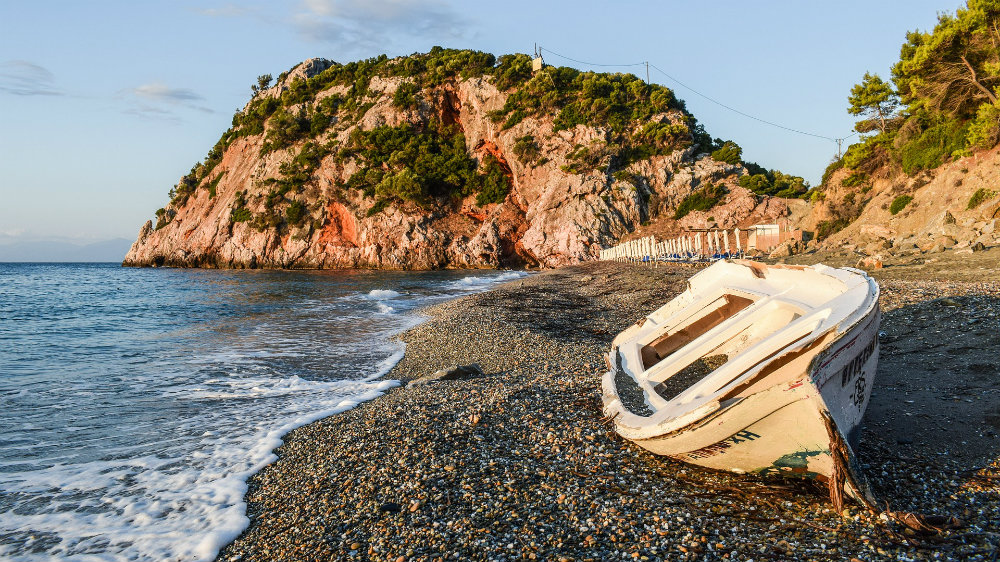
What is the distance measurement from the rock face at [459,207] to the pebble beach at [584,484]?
40.6 m

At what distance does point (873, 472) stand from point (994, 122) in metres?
25.9

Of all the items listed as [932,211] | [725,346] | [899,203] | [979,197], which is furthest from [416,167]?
[725,346]

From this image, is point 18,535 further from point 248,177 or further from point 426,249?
point 248,177

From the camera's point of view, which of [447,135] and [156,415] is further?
[447,135]

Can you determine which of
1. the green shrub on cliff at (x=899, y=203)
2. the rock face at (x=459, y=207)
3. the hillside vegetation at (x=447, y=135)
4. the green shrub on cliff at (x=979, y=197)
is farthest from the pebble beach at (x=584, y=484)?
the hillside vegetation at (x=447, y=135)

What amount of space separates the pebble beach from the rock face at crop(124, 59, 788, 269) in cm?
4061

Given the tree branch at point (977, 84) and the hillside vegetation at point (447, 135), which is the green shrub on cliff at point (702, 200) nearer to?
the hillside vegetation at point (447, 135)

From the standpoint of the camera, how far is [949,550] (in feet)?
10.1

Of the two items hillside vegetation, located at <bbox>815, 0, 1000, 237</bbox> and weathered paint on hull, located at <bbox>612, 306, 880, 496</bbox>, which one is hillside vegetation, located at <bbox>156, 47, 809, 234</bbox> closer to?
hillside vegetation, located at <bbox>815, 0, 1000, 237</bbox>

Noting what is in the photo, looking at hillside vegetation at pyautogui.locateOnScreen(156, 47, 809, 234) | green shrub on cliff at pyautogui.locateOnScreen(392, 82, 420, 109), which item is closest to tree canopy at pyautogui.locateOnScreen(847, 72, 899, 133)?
hillside vegetation at pyautogui.locateOnScreen(156, 47, 809, 234)

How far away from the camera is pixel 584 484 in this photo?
4.13 metres

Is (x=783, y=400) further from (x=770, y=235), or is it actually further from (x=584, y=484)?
(x=770, y=235)

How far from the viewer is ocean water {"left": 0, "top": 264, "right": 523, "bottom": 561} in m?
4.51

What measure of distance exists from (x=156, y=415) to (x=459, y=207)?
2018 inches
